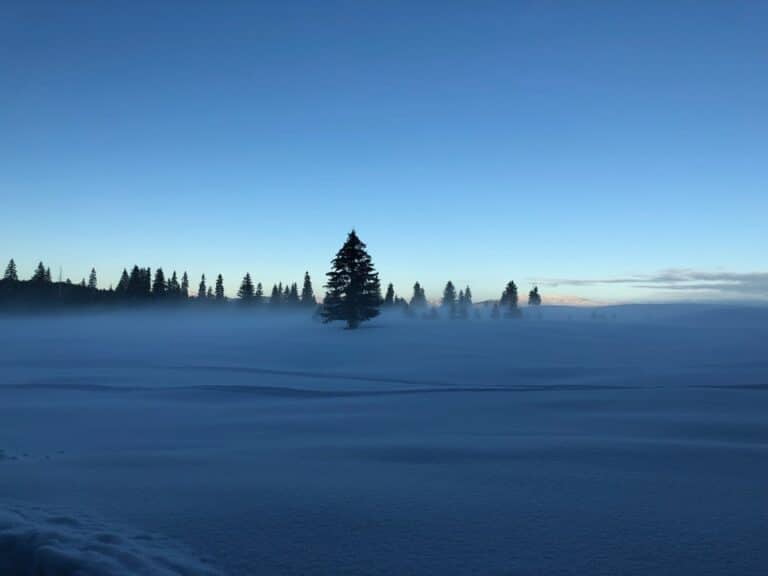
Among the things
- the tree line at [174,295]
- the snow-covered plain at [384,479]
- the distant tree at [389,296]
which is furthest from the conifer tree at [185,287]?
the snow-covered plain at [384,479]

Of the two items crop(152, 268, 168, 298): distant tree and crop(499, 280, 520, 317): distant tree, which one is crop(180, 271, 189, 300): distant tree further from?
crop(499, 280, 520, 317): distant tree

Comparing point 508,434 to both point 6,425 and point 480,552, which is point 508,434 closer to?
point 480,552

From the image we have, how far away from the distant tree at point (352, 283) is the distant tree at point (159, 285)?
60.0m

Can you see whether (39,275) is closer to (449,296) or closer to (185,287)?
(185,287)

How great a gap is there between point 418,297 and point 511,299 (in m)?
35.0

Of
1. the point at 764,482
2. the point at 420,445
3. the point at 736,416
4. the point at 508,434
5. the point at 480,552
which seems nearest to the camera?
the point at 480,552

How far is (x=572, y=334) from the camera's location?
32.7m

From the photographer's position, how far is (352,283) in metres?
36.8

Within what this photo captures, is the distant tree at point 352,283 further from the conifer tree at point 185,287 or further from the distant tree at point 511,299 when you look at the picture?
the conifer tree at point 185,287

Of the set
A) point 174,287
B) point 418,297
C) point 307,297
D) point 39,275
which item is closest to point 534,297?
point 418,297

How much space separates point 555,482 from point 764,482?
2323mm

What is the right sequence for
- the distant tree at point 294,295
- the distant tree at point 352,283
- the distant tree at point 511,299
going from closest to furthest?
the distant tree at point 352,283 → the distant tree at point 511,299 → the distant tree at point 294,295

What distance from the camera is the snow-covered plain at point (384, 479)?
12.0 feet

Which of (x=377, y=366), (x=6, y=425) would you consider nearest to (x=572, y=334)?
(x=377, y=366)
